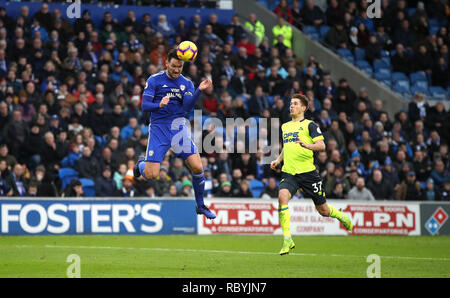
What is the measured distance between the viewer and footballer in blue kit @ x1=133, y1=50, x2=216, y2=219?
13.2 m

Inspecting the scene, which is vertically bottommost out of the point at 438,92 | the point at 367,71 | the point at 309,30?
the point at 438,92

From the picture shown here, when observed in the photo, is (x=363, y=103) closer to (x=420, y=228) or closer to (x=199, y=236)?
(x=420, y=228)

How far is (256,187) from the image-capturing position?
2338 cm

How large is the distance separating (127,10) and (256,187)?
28.8 feet

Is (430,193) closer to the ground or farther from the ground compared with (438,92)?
closer to the ground

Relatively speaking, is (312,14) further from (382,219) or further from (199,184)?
(199,184)

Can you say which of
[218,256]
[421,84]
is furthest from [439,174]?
[218,256]

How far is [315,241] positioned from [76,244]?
581cm

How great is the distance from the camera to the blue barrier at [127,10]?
26562 mm

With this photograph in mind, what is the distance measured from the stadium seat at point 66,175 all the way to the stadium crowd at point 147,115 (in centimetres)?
14

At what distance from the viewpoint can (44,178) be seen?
2095 cm

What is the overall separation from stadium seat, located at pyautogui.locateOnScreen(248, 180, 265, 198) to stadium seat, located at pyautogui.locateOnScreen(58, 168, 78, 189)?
5.00 meters

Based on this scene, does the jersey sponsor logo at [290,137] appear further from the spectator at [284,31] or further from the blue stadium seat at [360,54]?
the blue stadium seat at [360,54]

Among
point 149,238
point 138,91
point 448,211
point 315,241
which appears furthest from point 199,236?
point 448,211
